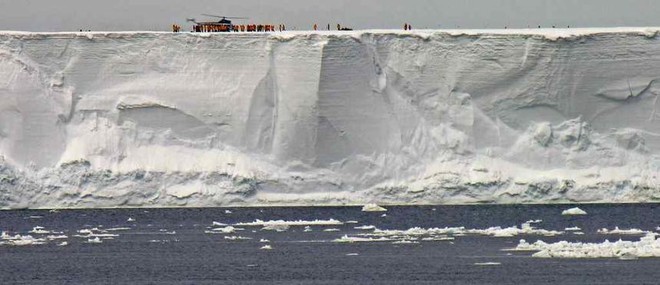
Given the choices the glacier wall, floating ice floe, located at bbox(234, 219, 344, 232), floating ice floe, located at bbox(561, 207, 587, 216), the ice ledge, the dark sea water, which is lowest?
the dark sea water

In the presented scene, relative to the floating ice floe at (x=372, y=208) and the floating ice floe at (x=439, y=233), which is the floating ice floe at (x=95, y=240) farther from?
the floating ice floe at (x=372, y=208)

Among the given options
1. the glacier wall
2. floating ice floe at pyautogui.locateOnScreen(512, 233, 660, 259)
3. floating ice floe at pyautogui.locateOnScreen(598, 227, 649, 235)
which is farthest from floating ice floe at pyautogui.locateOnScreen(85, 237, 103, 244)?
floating ice floe at pyautogui.locateOnScreen(598, 227, 649, 235)

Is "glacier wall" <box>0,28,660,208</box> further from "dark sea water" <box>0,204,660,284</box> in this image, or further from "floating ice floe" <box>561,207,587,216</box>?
"floating ice floe" <box>561,207,587,216</box>

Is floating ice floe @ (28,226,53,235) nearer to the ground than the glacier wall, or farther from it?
nearer to the ground

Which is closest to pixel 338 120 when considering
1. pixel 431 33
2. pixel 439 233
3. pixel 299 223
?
pixel 431 33

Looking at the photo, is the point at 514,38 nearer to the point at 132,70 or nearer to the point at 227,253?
the point at 132,70

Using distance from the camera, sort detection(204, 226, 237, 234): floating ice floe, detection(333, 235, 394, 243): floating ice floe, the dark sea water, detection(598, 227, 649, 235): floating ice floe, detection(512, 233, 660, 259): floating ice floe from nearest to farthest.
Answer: the dark sea water
detection(512, 233, 660, 259): floating ice floe
detection(598, 227, 649, 235): floating ice floe
detection(333, 235, 394, 243): floating ice floe
detection(204, 226, 237, 234): floating ice floe

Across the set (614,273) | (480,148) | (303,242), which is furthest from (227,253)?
(480,148)
